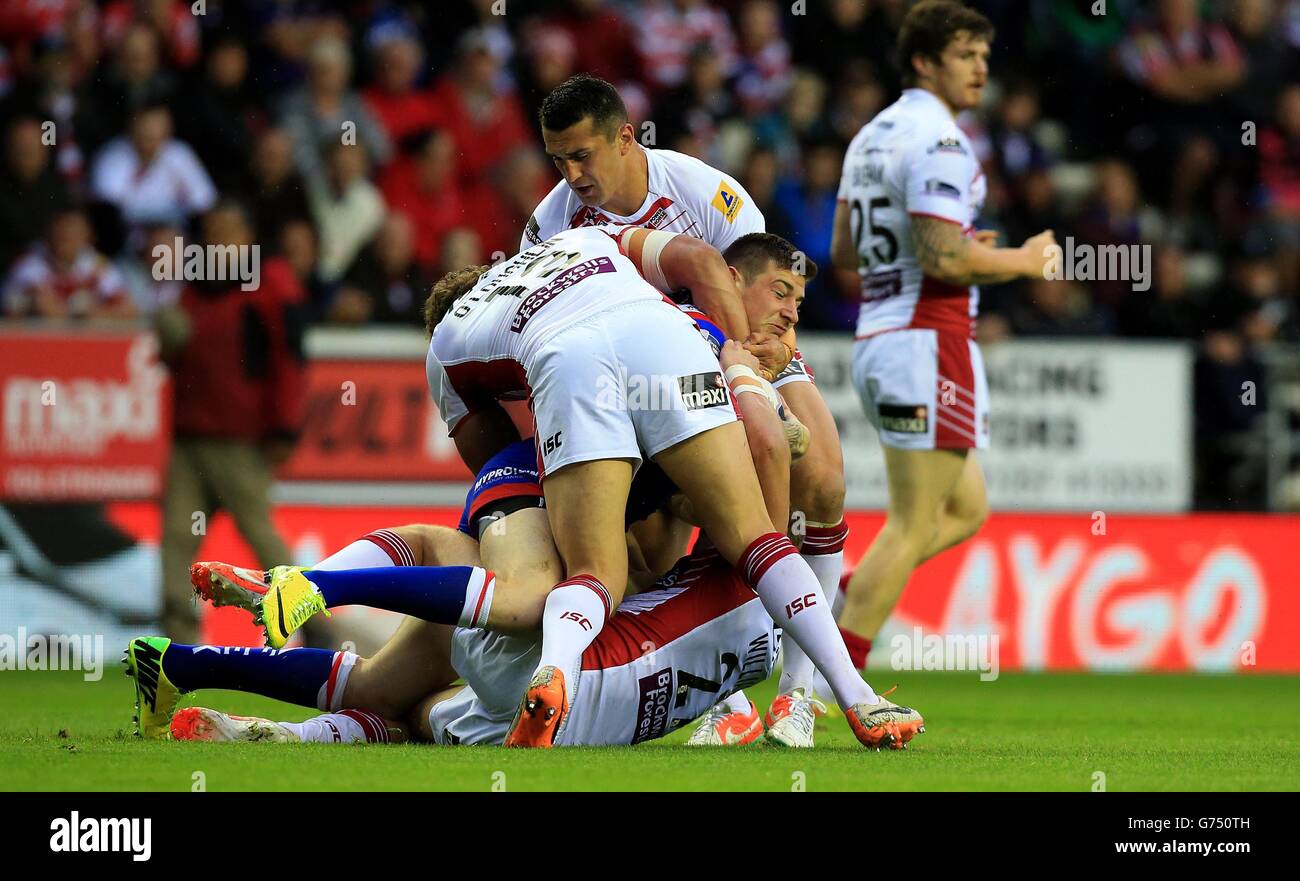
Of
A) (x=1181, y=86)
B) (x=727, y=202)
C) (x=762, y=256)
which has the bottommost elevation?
(x=762, y=256)

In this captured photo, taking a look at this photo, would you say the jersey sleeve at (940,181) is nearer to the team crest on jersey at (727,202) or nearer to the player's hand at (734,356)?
the team crest on jersey at (727,202)

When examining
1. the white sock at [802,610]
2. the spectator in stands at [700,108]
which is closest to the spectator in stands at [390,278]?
the spectator in stands at [700,108]

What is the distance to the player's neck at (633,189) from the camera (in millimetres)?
6582

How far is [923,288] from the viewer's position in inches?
306

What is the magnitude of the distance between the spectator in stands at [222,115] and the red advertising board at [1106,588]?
309 centimetres

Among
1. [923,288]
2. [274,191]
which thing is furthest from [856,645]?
[274,191]

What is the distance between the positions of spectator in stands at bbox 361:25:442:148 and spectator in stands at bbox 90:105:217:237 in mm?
1524

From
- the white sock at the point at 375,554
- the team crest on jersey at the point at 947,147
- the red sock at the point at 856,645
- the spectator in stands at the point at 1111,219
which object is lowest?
the red sock at the point at 856,645

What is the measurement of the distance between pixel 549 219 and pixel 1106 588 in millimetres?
Result: 5256

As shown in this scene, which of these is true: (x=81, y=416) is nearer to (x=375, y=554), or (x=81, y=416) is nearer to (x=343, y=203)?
(x=343, y=203)

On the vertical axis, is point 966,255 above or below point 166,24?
below

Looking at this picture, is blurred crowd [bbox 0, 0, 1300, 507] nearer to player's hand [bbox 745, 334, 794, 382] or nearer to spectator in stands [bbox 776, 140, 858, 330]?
spectator in stands [bbox 776, 140, 858, 330]

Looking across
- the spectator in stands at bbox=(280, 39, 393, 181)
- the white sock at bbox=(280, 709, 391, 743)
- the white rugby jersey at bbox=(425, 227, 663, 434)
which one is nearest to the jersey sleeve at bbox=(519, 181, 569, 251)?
the white rugby jersey at bbox=(425, 227, 663, 434)
